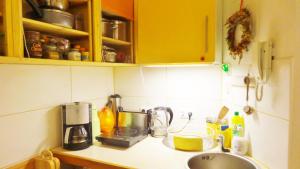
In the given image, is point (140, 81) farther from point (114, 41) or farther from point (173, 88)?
point (114, 41)

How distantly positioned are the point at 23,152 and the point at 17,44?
0.65m

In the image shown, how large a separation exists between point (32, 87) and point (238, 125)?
4.10 ft

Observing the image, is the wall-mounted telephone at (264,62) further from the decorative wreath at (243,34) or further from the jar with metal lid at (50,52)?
the jar with metal lid at (50,52)

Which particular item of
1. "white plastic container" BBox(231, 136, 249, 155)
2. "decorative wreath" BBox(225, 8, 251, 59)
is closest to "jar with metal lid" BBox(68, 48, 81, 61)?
"decorative wreath" BBox(225, 8, 251, 59)

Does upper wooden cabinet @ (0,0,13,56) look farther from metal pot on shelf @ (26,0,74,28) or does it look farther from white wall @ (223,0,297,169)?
white wall @ (223,0,297,169)

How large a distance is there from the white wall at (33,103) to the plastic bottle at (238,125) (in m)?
1.07

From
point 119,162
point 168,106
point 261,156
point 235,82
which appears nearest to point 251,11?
point 235,82

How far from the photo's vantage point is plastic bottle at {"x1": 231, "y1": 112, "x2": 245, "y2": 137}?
1220mm

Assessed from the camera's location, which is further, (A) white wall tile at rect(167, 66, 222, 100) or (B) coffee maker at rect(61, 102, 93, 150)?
(A) white wall tile at rect(167, 66, 222, 100)

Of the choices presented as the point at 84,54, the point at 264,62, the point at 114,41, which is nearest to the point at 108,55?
the point at 114,41

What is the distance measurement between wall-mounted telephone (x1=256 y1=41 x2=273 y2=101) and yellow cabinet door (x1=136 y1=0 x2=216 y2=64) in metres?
0.28

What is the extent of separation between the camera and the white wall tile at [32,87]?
42.2 inches

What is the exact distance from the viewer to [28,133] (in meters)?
1.17

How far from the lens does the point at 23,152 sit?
115 centimetres
